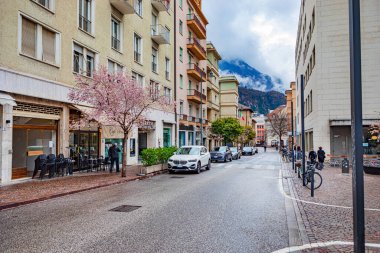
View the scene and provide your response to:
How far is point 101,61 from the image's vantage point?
19344mm

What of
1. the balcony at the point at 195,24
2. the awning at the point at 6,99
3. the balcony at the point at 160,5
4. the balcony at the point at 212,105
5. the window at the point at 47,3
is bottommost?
the awning at the point at 6,99

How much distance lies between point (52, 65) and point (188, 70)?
23.4m

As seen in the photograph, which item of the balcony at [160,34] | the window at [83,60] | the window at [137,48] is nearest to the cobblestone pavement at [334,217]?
the window at [83,60]

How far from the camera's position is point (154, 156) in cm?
1791

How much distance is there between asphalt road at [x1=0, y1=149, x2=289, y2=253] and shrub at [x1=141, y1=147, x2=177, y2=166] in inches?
277

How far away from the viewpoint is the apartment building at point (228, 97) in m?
71.1

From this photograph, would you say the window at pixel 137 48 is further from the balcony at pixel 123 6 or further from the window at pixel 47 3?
the window at pixel 47 3

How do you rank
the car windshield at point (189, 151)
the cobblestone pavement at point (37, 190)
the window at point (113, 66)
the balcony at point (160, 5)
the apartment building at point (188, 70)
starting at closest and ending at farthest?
the cobblestone pavement at point (37, 190) < the car windshield at point (189, 151) < the window at point (113, 66) < the balcony at point (160, 5) < the apartment building at point (188, 70)

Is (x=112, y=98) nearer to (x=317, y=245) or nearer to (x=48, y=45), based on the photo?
(x=48, y=45)

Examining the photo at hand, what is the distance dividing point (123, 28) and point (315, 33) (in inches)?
665

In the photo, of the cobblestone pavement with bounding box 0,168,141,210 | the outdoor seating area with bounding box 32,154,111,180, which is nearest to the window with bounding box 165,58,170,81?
the outdoor seating area with bounding box 32,154,111,180

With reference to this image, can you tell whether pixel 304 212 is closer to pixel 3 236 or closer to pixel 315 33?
pixel 3 236

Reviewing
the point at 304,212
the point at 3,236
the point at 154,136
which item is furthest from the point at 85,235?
the point at 154,136

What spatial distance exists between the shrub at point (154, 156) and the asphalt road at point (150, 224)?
23.1 feet
